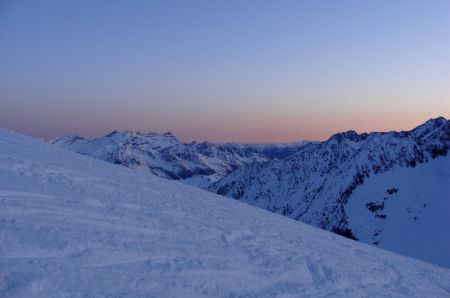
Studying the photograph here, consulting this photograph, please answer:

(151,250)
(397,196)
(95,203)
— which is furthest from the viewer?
(397,196)

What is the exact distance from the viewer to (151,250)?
861 cm

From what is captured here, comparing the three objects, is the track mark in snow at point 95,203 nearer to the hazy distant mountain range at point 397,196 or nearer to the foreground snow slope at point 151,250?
the foreground snow slope at point 151,250

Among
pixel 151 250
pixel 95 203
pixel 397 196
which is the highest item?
pixel 95 203

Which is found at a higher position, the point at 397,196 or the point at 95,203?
the point at 95,203

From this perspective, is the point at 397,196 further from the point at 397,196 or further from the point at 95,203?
the point at 95,203

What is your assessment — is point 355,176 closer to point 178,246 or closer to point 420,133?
point 420,133

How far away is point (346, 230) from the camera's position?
12231 cm

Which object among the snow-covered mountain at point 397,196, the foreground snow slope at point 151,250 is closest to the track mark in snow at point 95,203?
the foreground snow slope at point 151,250

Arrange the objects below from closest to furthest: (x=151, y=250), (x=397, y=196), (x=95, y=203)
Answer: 1. (x=151, y=250)
2. (x=95, y=203)
3. (x=397, y=196)

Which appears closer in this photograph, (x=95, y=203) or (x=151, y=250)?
(x=151, y=250)

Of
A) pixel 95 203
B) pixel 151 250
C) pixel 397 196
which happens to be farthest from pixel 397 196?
pixel 151 250

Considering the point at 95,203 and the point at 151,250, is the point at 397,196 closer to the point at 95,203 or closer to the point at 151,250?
the point at 95,203

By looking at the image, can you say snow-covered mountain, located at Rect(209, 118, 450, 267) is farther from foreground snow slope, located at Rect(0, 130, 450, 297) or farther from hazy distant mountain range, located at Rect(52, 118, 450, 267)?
foreground snow slope, located at Rect(0, 130, 450, 297)

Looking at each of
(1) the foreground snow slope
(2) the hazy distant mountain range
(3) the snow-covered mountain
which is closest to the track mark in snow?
(1) the foreground snow slope
